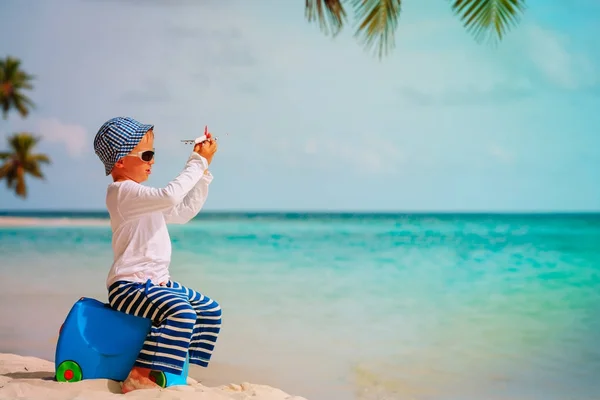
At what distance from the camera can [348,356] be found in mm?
4656

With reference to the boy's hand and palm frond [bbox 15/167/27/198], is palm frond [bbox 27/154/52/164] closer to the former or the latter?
palm frond [bbox 15/167/27/198]

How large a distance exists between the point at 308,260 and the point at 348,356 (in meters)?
6.11

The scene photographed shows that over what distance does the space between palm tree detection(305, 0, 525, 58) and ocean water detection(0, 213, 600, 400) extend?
69.8 inches

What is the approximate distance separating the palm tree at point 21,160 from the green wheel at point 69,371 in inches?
873

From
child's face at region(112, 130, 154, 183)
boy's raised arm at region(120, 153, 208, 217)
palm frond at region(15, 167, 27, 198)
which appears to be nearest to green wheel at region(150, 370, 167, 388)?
boy's raised arm at region(120, 153, 208, 217)

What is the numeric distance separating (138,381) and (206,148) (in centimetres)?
82

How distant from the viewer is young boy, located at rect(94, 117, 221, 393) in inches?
101

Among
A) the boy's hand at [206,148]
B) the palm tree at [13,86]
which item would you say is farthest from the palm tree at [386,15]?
the palm tree at [13,86]

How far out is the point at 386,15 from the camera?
4.68 m

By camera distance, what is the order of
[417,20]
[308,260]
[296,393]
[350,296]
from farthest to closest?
[417,20]
[308,260]
[350,296]
[296,393]

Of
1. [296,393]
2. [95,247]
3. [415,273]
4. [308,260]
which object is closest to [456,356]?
[296,393]

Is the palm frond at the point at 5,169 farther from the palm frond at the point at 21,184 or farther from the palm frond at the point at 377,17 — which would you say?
the palm frond at the point at 377,17

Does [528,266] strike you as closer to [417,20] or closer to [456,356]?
[456,356]

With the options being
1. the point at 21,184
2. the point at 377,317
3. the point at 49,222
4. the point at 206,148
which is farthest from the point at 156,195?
the point at 49,222
